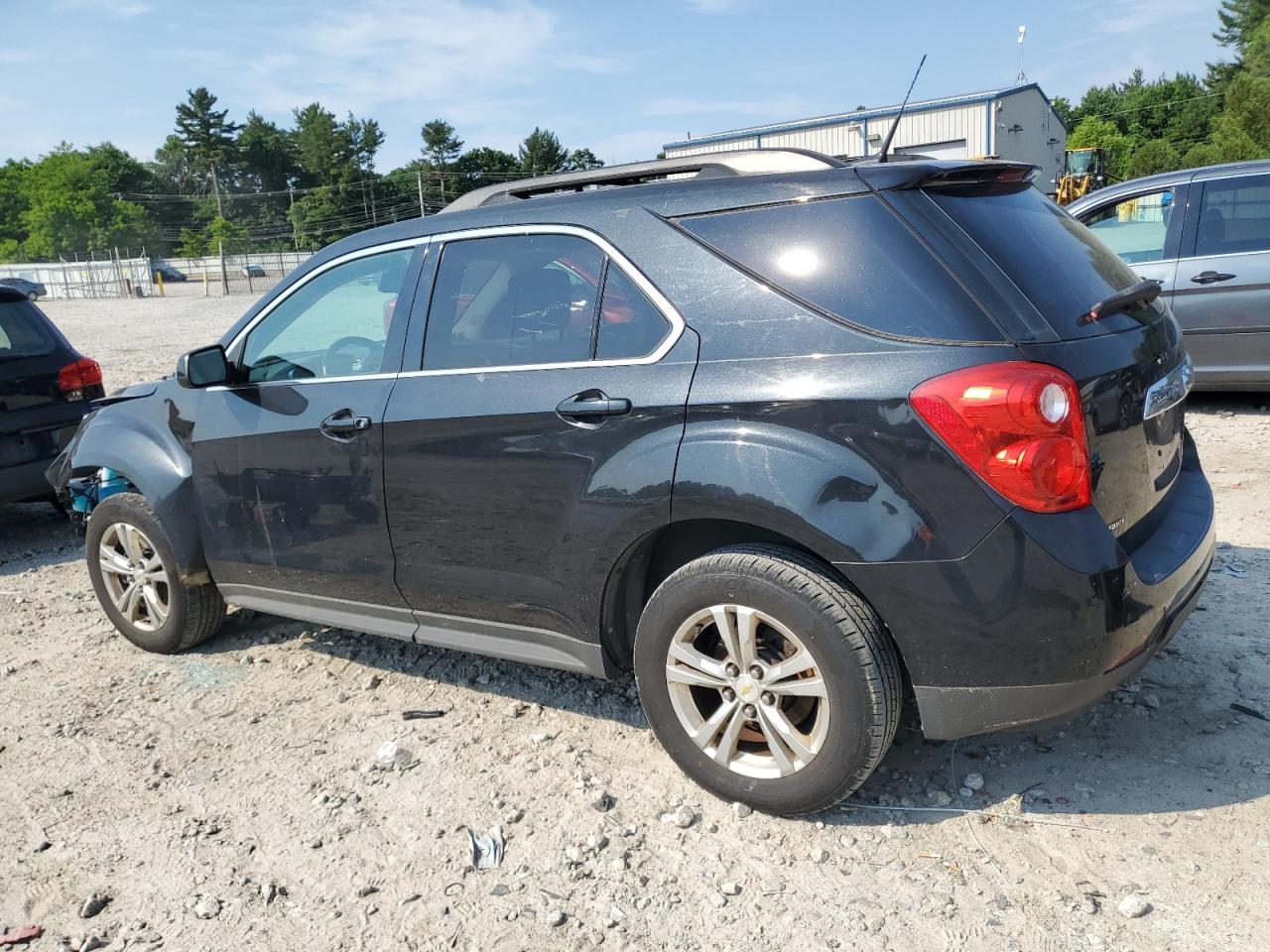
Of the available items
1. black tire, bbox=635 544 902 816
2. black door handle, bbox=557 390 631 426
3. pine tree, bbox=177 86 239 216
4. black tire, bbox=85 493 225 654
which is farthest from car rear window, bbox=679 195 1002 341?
pine tree, bbox=177 86 239 216

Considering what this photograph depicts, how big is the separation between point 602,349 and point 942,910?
6.05 ft

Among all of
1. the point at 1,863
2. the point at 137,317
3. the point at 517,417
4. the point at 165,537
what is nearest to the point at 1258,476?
the point at 517,417

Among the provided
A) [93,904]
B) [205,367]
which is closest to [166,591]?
[205,367]

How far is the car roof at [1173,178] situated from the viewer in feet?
24.3

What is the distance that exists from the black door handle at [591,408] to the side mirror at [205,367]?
A: 5.80ft

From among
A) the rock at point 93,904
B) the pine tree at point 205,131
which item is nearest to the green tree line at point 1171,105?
the rock at point 93,904

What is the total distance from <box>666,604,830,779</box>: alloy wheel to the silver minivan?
19.9 ft

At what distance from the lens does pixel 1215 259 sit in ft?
24.6

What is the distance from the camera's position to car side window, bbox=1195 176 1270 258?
289 inches

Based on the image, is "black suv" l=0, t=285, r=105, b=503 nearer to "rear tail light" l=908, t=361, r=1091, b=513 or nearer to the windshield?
"rear tail light" l=908, t=361, r=1091, b=513

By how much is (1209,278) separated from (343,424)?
6.59 m

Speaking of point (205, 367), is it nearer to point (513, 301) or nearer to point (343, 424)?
point (343, 424)

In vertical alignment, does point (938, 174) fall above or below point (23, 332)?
above

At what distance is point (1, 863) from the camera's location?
315 centimetres
